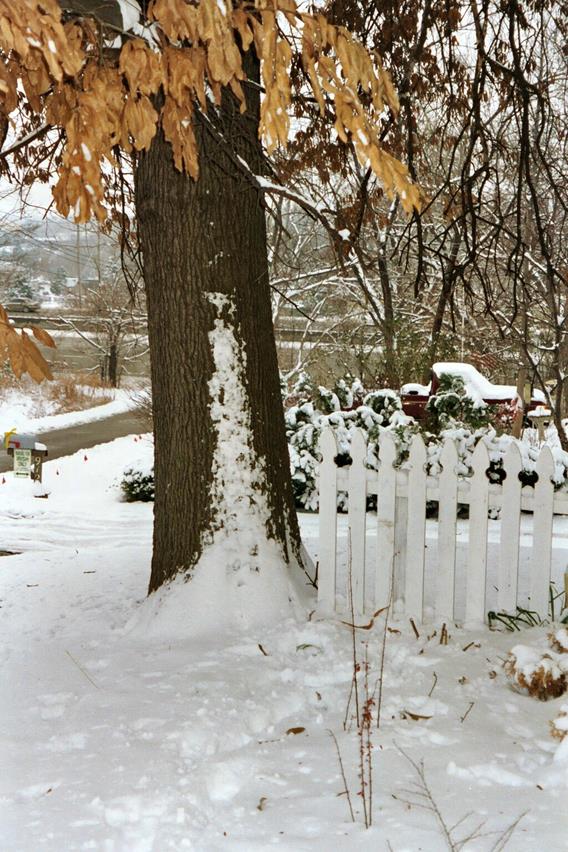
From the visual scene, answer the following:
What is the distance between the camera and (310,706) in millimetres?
3111

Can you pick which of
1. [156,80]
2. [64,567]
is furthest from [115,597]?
[156,80]

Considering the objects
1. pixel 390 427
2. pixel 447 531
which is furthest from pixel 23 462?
pixel 447 531

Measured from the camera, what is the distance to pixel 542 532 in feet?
12.7

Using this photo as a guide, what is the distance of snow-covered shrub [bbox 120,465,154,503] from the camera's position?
30.5 ft

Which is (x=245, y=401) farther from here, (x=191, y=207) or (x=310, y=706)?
(x=310, y=706)

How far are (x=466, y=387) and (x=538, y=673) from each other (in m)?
6.14

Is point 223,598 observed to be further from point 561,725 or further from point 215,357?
point 561,725

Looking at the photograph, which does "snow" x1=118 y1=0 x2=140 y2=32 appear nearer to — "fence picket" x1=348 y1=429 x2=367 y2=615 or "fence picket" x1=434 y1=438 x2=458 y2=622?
"fence picket" x1=348 y1=429 x2=367 y2=615

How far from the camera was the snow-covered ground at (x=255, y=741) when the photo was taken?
223cm

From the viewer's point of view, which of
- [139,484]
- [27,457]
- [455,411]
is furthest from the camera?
[27,457]

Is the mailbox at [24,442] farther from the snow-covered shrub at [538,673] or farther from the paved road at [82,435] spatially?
the snow-covered shrub at [538,673]

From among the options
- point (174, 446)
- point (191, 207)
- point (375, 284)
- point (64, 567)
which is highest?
point (375, 284)

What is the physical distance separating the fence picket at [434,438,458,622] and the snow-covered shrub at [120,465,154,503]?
227 inches

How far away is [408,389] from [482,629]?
648 cm
